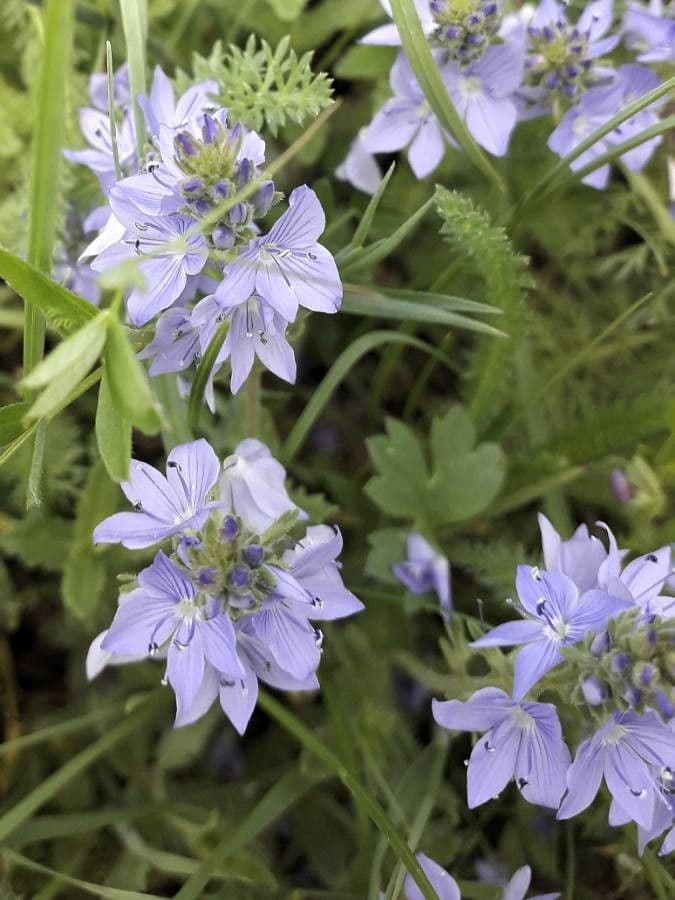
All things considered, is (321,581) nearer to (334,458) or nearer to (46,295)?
(46,295)

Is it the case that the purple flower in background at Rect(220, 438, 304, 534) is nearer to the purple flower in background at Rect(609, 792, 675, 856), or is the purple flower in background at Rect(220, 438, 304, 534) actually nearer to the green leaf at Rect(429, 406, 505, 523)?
the green leaf at Rect(429, 406, 505, 523)

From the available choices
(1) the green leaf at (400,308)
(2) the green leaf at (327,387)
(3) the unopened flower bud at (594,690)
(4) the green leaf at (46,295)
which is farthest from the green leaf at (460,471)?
(4) the green leaf at (46,295)

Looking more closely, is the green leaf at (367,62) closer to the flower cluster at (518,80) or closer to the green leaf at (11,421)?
the flower cluster at (518,80)

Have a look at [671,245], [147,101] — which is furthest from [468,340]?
[147,101]

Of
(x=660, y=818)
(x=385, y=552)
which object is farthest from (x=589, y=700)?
(x=385, y=552)

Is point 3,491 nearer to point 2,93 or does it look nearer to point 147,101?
point 2,93

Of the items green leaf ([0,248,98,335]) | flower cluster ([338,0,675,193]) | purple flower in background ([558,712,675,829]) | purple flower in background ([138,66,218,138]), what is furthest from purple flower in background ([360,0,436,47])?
purple flower in background ([558,712,675,829])
